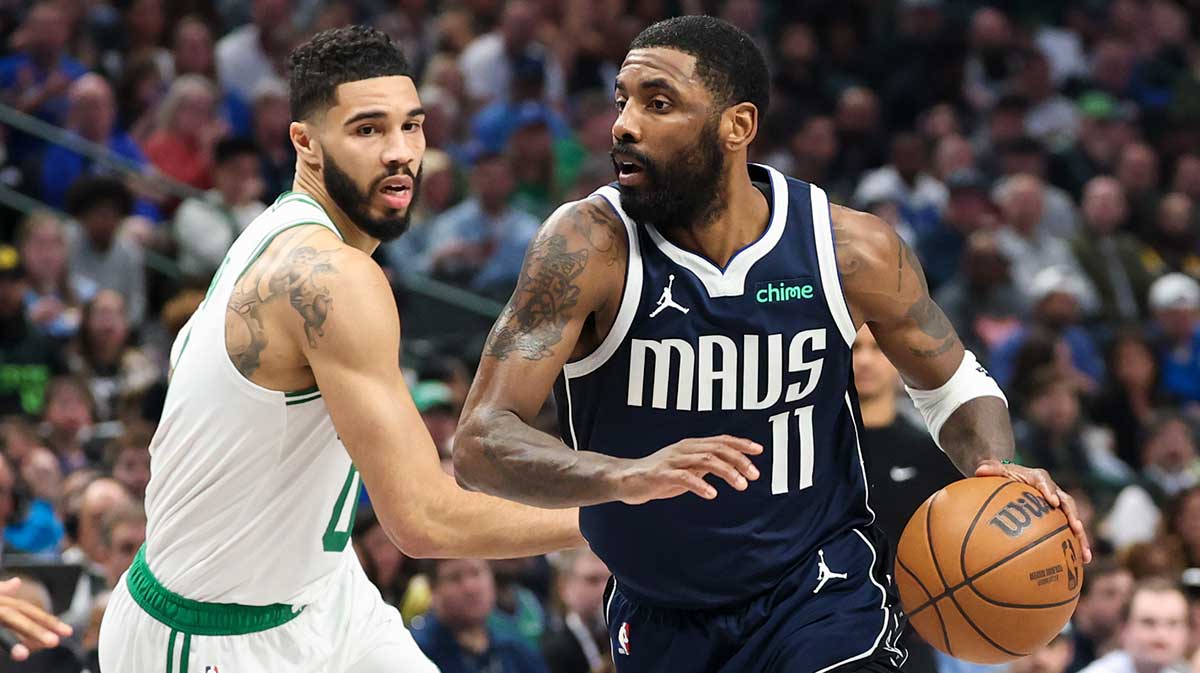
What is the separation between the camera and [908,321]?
4293mm

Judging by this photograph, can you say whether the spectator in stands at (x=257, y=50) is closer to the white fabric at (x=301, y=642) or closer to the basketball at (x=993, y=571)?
the white fabric at (x=301, y=642)

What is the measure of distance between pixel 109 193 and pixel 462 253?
224 centimetres

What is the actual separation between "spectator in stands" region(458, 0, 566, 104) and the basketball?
29.6 ft

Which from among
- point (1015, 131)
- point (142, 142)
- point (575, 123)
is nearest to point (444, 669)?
point (142, 142)

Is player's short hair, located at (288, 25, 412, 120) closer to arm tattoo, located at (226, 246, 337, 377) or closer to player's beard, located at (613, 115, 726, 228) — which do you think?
arm tattoo, located at (226, 246, 337, 377)

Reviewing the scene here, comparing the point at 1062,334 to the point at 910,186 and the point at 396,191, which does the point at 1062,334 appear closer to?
the point at 910,186

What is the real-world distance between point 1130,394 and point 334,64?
308 inches

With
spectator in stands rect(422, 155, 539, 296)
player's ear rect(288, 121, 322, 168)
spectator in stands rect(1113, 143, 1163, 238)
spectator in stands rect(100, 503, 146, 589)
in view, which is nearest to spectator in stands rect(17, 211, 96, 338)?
spectator in stands rect(422, 155, 539, 296)

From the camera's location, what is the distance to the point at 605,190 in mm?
4211

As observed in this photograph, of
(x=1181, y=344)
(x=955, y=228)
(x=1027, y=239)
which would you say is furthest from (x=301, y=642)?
→ (x=1027, y=239)

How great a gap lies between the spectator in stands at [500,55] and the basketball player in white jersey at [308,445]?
8644 mm

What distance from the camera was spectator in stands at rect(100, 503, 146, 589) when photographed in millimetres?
6523

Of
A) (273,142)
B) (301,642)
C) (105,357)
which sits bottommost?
(105,357)

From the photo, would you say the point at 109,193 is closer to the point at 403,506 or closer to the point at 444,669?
the point at 444,669
